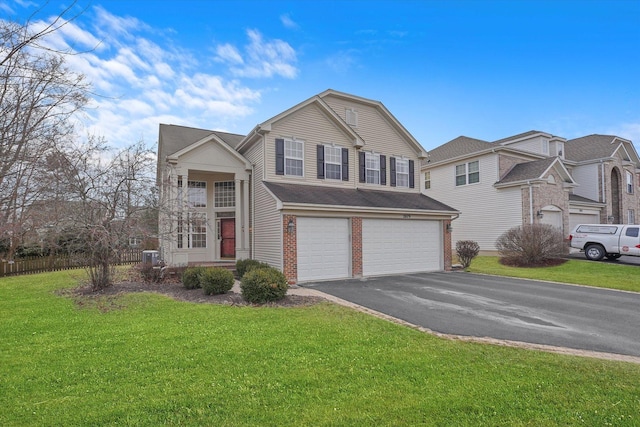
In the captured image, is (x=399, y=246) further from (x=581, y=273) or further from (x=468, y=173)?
(x=468, y=173)

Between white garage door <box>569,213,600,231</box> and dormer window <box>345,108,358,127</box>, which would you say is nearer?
dormer window <box>345,108,358,127</box>

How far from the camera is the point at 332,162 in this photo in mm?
15914

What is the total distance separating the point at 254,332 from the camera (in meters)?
6.24

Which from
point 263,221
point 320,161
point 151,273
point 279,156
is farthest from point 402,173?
point 151,273

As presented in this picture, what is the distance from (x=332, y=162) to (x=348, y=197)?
7.22ft

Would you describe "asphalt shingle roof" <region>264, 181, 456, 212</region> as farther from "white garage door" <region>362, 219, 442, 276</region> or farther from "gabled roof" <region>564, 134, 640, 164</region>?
"gabled roof" <region>564, 134, 640, 164</region>

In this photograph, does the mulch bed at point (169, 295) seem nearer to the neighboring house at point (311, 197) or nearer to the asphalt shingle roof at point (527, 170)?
the neighboring house at point (311, 197)

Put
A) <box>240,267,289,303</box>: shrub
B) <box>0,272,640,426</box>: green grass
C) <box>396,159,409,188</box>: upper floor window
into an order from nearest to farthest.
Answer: <box>0,272,640,426</box>: green grass
<box>240,267,289,303</box>: shrub
<box>396,159,409,188</box>: upper floor window

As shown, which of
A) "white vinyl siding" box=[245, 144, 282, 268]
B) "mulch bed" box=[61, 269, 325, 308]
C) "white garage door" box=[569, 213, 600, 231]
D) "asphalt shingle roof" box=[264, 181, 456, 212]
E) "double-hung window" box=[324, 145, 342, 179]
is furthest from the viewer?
"white garage door" box=[569, 213, 600, 231]

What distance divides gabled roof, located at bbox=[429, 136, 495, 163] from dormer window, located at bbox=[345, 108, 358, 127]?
984 cm

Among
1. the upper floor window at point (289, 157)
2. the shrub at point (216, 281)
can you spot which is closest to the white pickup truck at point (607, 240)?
the upper floor window at point (289, 157)

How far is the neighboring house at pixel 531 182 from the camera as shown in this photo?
20672 millimetres

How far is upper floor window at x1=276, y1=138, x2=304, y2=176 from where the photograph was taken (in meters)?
14.6

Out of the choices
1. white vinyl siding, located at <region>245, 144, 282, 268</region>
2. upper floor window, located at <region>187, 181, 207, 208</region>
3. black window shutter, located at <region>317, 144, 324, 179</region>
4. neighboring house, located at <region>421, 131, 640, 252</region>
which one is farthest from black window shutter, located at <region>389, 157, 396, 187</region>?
upper floor window, located at <region>187, 181, 207, 208</region>
